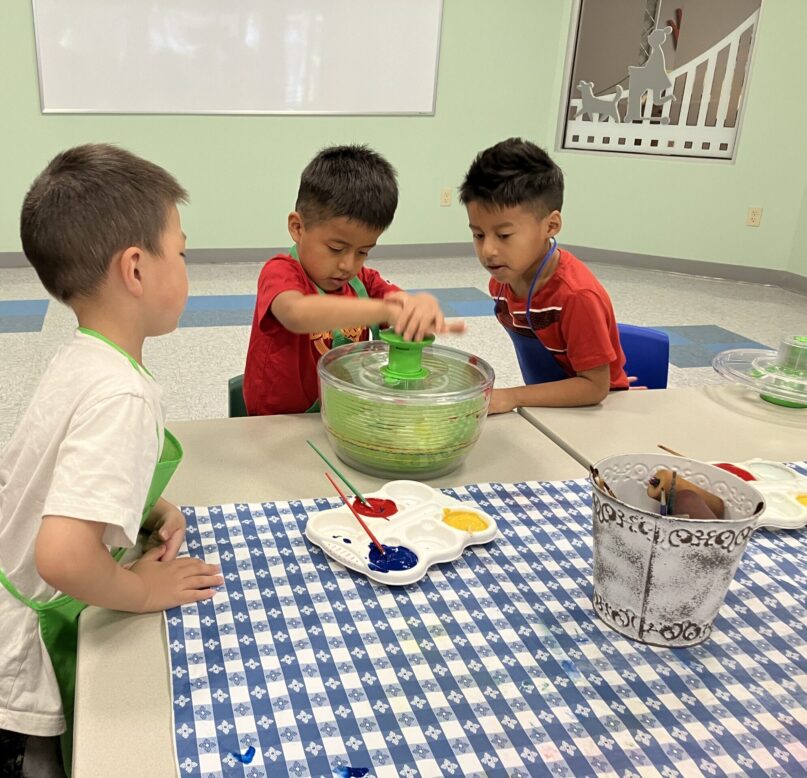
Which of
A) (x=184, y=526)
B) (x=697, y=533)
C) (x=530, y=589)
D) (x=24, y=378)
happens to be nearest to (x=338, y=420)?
(x=184, y=526)

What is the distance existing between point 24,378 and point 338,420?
231cm

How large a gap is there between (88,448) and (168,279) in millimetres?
222

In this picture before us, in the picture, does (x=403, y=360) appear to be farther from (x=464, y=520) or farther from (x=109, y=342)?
(x=109, y=342)

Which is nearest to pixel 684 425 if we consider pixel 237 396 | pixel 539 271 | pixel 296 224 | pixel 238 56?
pixel 539 271

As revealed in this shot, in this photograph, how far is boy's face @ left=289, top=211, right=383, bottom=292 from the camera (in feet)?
4.38

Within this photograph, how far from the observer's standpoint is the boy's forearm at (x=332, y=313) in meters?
1.09

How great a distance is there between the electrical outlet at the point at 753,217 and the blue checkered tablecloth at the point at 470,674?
4.32 meters

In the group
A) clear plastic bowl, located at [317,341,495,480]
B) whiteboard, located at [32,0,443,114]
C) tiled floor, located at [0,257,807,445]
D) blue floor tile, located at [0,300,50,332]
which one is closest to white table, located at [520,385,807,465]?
clear plastic bowl, located at [317,341,495,480]

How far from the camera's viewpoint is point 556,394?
1.31 metres

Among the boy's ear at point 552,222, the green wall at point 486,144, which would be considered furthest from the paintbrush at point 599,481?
the green wall at point 486,144

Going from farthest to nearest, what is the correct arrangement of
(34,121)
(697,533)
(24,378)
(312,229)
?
(34,121) < (24,378) < (312,229) < (697,533)

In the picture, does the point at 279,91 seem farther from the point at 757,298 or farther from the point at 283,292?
the point at 283,292

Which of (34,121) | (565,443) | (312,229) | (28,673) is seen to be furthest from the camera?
(34,121)

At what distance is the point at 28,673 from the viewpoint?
795mm
